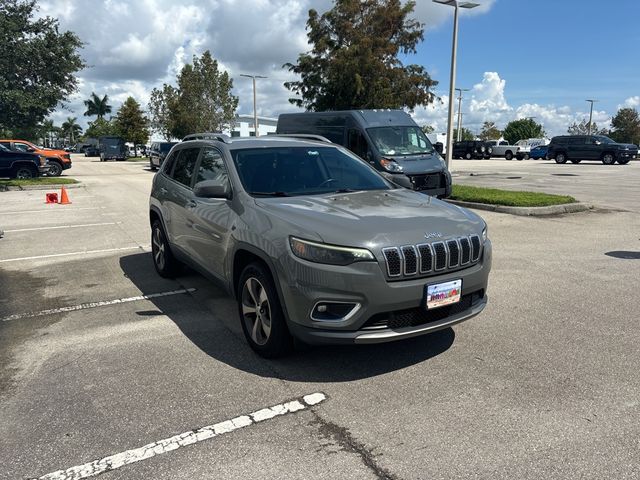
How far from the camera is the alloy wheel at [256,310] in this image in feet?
12.7

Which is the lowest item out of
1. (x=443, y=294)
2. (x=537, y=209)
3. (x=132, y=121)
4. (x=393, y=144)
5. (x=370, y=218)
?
(x=537, y=209)

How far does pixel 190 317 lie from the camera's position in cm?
500

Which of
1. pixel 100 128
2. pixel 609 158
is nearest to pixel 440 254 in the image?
pixel 609 158

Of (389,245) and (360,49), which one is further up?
(360,49)

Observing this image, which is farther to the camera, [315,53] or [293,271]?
[315,53]

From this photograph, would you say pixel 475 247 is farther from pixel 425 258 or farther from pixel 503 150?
pixel 503 150

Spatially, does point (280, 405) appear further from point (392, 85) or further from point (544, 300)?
point (392, 85)

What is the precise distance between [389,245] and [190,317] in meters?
2.48

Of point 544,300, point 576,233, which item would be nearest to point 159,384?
point 544,300

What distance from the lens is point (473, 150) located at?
156ft

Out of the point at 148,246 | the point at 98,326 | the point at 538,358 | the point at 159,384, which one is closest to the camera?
the point at 159,384

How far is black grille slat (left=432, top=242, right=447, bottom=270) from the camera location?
3.51 m

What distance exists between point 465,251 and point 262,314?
159 centimetres

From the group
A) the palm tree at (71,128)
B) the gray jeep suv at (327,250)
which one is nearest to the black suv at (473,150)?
the gray jeep suv at (327,250)
